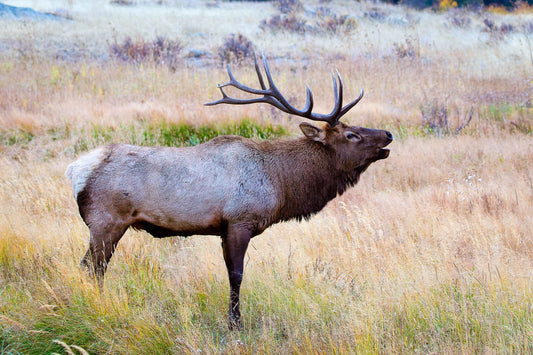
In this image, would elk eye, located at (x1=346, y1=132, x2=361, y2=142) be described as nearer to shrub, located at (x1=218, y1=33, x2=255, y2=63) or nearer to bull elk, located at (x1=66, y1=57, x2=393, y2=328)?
bull elk, located at (x1=66, y1=57, x2=393, y2=328)

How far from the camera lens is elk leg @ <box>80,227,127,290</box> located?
4.18 m

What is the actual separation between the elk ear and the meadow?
1097mm

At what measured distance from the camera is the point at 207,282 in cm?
466

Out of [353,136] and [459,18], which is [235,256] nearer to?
[353,136]

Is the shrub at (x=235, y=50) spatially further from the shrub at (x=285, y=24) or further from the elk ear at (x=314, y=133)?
the elk ear at (x=314, y=133)

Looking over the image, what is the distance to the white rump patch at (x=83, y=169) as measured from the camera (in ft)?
13.9

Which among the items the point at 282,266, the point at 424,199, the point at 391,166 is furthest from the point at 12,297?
the point at 391,166

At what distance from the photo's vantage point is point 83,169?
4.27 m

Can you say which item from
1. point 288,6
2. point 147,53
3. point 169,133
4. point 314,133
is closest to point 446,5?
point 288,6

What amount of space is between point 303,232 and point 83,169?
2.53 metres

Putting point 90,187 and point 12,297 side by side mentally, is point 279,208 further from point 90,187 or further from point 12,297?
point 12,297

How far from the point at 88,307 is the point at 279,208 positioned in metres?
1.64

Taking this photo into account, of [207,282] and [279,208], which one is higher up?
[279,208]

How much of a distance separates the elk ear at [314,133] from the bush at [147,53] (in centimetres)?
931
